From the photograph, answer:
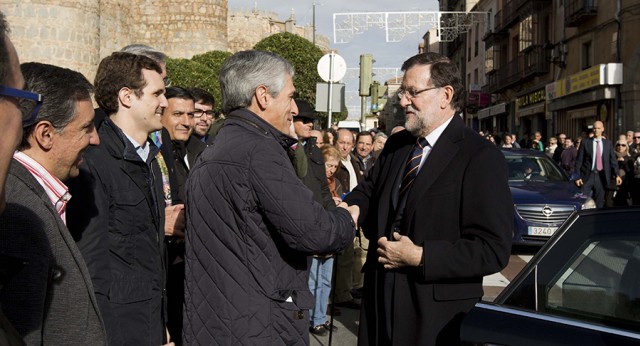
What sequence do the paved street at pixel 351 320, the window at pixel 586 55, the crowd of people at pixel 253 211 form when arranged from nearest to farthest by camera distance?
the crowd of people at pixel 253 211, the paved street at pixel 351 320, the window at pixel 586 55

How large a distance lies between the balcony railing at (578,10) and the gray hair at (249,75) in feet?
74.8

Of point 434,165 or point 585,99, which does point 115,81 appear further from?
point 585,99

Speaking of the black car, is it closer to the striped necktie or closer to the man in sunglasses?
the striped necktie

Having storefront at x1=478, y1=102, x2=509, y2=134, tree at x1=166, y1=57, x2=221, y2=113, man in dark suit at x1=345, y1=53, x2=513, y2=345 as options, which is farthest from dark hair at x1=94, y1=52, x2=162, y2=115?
storefront at x1=478, y1=102, x2=509, y2=134

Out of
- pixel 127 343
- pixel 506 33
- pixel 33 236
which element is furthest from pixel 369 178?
pixel 506 33

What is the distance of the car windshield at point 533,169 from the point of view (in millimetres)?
11773

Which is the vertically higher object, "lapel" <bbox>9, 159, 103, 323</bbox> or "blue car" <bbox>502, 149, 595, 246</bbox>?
"lapel" <bbox>9, 159, 103, 323</bbox>

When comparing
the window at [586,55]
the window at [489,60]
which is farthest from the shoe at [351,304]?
the window at [489,60]

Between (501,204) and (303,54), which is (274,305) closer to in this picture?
(501,204)

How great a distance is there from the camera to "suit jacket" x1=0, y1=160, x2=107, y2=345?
5.48 ft

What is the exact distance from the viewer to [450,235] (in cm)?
316

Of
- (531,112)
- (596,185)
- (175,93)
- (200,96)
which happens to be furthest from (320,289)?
(531,112)

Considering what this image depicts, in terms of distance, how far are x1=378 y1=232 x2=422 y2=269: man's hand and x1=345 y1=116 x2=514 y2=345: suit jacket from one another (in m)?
0.04

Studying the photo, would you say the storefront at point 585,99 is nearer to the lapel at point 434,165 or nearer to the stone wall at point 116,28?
the stone wall at point 116,28
